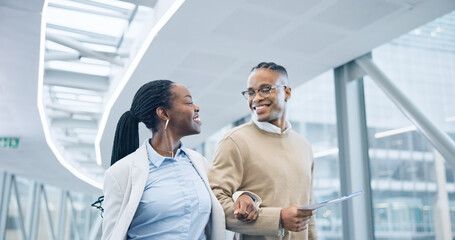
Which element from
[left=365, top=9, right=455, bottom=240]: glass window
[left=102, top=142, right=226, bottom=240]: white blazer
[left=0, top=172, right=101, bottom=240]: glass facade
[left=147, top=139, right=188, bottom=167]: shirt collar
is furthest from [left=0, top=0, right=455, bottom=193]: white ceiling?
[left=0, top=172, right=101, bottom=240]: glass facade

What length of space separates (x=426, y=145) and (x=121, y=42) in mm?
4363

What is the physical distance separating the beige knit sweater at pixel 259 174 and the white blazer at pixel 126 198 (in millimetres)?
52

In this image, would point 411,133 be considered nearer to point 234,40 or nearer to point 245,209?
point 234,40

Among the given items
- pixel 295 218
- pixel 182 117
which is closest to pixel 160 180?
pixel 182 117

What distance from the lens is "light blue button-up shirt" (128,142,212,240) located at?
192cm

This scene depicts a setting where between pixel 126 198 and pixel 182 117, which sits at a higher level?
pixel 182 117

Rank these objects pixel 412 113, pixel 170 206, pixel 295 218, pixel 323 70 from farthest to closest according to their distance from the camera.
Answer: pixel 323 70
pixel 412 113
pixel 170 206
pixel 295 218

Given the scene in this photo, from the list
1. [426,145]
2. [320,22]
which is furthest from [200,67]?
[426,145]

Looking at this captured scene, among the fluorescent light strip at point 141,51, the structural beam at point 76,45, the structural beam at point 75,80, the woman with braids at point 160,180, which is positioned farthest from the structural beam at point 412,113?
the structural beam at point 75,80

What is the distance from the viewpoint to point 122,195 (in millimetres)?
1914

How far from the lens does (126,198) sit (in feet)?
6.22

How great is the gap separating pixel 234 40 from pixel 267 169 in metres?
3.18

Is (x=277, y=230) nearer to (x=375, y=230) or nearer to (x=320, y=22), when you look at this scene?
(x=320, y=22)

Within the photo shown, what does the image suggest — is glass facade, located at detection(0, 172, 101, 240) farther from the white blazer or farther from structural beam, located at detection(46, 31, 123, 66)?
the white blazer
